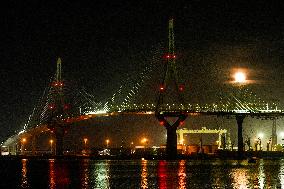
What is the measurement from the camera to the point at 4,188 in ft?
135

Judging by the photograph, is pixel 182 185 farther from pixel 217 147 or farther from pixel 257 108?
pixel 217 147

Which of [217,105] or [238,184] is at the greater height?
[217,105]

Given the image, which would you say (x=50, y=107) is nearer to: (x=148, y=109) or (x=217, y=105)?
(x=148, y=109)

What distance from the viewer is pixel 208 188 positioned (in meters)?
41.2

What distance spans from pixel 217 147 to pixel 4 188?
438 ft

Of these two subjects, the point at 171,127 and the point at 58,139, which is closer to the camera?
the point at 171,127

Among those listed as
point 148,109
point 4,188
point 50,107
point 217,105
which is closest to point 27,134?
point 50,107

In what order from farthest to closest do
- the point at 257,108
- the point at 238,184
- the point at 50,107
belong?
the point at 50,107, the point at 257,108, the point at 238,184

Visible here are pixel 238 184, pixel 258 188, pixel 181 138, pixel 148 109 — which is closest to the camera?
pixel 258 188

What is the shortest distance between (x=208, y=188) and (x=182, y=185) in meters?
2.82

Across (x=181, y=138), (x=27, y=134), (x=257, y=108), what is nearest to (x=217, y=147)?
(x=181, y=138)

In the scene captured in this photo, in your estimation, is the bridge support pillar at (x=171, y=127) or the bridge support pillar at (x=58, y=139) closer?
the bridge support pillar at (x=171, y=127)

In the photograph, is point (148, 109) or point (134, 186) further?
point (148, 109)

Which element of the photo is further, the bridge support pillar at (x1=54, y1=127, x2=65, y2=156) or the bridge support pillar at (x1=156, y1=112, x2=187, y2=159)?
the bridge support pillar at (x1=54, y1=127, x2=65, y2=156)
